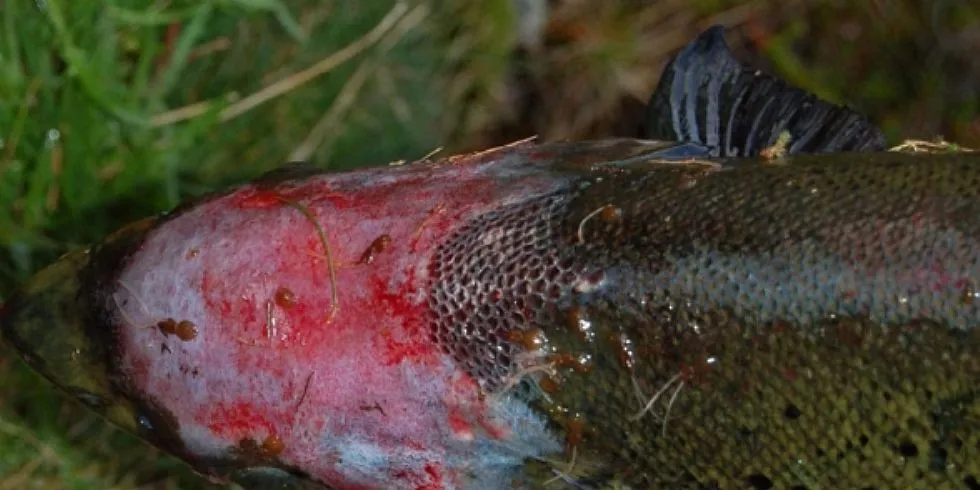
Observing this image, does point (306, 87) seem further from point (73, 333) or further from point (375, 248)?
point (375, 248)

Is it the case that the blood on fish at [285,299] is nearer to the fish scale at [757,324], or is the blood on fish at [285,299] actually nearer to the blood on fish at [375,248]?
the blood on fish at [375,248]

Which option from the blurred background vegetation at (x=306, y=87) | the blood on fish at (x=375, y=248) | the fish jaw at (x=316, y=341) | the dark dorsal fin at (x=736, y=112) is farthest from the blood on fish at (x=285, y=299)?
the blurred background vegetation at (x=306, y=87)

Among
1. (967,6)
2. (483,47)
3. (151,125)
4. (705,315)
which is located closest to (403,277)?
(705,315)

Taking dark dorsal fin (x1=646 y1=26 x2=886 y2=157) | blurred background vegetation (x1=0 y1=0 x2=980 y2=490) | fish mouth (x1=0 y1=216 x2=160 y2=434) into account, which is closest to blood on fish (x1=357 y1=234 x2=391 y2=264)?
fish mouth (x1=0 y1=216 x2=160 y2=434)

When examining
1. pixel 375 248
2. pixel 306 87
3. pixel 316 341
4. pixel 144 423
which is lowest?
pixel 144 423

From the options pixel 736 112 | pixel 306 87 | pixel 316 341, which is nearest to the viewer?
Result: pixel 316 341

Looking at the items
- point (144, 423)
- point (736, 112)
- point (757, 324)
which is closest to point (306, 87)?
point (736, 112)
